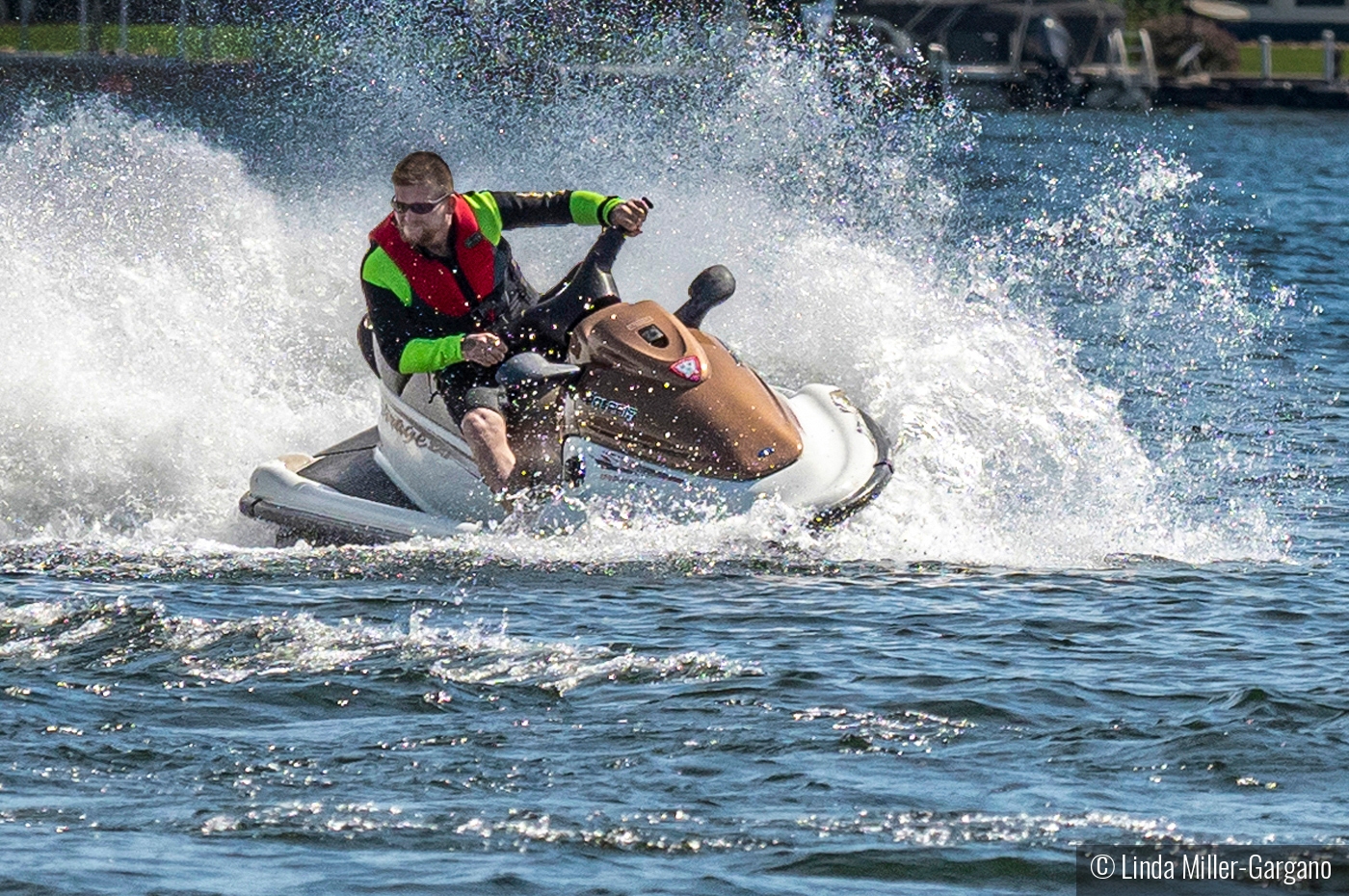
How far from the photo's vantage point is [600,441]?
8.23m

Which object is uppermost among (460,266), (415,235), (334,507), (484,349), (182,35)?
(182,35)

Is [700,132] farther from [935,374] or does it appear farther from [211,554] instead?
[211,554]

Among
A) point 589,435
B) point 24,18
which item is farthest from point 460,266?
point 24,18

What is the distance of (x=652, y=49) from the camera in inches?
1399

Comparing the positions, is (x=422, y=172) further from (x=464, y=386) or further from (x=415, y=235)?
(x=464, y=386)

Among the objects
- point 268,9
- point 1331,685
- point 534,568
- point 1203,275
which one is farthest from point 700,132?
point 268,9

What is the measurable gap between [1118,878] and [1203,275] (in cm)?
1775

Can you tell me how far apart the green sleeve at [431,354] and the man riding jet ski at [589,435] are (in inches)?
0.8

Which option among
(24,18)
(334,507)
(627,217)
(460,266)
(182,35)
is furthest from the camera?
(24,18)

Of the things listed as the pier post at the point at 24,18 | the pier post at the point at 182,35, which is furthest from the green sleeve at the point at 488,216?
the pier post at the point at 24,18

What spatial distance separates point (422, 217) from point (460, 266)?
11.2 inches

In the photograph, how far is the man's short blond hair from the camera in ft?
27.0

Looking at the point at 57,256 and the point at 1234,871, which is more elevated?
the point at 57,256

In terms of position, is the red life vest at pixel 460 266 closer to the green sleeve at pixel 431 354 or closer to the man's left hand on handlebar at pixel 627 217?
the green sleeve at pixel 431 354
